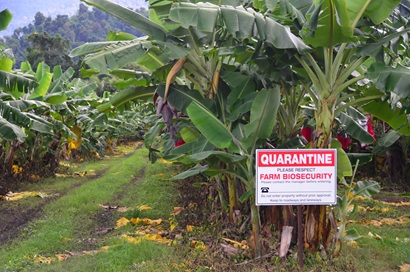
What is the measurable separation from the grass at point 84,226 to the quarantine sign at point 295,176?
65.2 inches

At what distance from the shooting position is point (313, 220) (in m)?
4.79

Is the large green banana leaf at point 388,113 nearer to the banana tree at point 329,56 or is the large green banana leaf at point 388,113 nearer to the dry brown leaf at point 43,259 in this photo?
the banana tree at point 329,56

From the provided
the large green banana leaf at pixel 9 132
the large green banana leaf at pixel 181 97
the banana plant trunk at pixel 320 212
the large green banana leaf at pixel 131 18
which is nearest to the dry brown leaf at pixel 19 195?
the large green banana leaf at pixel 9 132

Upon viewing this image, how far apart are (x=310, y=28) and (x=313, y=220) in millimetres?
2089

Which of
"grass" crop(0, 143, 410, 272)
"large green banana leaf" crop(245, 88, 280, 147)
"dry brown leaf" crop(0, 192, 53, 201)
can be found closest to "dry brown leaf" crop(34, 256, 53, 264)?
"grass" crop(0, 143, 410, 272)

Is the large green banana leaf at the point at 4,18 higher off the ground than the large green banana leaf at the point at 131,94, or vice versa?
the large green banana leaf at the point at 4,18

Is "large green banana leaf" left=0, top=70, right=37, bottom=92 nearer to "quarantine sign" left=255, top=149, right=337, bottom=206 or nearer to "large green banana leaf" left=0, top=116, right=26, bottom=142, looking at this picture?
"large green banana leaf" left=0, top=116, right=26, bottom=142

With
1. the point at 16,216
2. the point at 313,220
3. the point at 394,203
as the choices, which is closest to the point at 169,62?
the point at 313,220

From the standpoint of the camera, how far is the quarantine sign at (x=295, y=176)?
4.24 metres

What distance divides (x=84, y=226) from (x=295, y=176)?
452cm

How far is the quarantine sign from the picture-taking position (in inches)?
167

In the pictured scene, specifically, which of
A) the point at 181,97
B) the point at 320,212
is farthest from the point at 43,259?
the point at 320,212

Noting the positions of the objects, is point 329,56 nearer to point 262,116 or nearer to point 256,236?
point 262,116

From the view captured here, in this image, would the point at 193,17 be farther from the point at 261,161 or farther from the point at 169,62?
the point at 169,62
